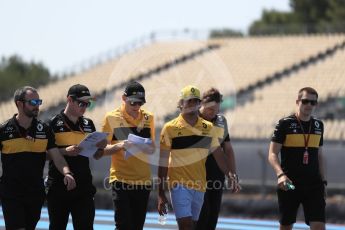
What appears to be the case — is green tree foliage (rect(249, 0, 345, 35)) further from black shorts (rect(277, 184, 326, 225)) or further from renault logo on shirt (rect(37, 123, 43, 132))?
renault logo on shirt (rect(37, 123, 43, 132))

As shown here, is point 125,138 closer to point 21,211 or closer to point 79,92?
point 79,92

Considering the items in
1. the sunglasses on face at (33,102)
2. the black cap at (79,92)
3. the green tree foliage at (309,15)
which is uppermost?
the green tree foliage at (309,15)

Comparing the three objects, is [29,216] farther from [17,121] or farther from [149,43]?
[149,43]

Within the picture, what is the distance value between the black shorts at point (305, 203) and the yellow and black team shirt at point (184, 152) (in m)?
1.14

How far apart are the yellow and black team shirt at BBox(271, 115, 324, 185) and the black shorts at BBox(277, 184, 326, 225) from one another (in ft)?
0.35

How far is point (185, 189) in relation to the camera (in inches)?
394

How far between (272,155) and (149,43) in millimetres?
33544

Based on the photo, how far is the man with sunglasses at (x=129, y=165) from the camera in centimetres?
1008

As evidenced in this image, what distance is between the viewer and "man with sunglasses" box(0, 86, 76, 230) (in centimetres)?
920

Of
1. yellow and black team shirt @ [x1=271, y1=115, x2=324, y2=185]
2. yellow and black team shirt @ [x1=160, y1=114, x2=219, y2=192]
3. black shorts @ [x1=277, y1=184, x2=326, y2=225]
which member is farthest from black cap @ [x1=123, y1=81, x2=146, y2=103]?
black shorts @ [x1=277, y1=184, x2=326, y2=225]

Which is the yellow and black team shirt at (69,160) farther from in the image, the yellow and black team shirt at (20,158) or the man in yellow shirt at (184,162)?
the man in yellow shirt at (184,162)

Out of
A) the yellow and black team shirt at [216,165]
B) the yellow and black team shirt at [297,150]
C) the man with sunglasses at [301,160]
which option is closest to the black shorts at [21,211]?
the yellow and black team shirt at [216,165]

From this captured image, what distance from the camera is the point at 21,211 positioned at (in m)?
9.15

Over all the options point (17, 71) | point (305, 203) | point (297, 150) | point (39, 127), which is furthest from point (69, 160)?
point (17, 71)
